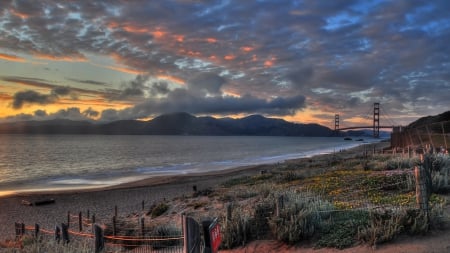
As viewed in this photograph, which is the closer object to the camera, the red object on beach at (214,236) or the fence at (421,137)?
the red object on beach at (214,236)

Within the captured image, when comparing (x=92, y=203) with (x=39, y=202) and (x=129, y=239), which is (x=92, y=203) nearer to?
(x=39, y=202)

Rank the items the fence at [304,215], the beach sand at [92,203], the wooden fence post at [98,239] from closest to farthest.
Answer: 1. the fence at [304,215]
2. the wooden fence post at [98,239]
3. the beach sand at [92,203]

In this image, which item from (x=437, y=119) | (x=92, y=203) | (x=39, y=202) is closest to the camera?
(x=39, y=202)

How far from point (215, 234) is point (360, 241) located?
418 centimetres

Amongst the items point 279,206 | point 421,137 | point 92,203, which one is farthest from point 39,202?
point 421,137

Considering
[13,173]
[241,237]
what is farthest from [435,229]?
[13,173]

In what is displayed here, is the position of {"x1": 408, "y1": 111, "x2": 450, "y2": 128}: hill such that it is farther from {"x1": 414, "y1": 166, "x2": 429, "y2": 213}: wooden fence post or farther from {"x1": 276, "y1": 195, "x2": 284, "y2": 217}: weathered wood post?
{"x1": 276, "y1": 195, "x2": 284, "y2": 217}: weathered wood post

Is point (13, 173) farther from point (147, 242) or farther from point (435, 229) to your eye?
point (435, 229)

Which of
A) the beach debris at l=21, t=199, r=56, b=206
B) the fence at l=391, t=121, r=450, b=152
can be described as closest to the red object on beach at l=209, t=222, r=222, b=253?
the fence at l=391, t=121, r=450, b=152

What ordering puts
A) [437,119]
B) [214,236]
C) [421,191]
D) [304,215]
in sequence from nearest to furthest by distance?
[214,236] < [421,191] < [304,215] < [437,119]

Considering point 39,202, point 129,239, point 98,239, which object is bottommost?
point 39,202

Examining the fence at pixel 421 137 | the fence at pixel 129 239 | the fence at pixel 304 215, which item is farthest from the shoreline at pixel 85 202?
the fence at pixel 421 137

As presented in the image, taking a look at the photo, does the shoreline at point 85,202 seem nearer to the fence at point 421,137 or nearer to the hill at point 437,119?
the fence at point 421,137

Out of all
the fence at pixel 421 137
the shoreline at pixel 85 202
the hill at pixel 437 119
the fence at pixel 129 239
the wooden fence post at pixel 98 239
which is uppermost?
the hill at pixel 437 119
